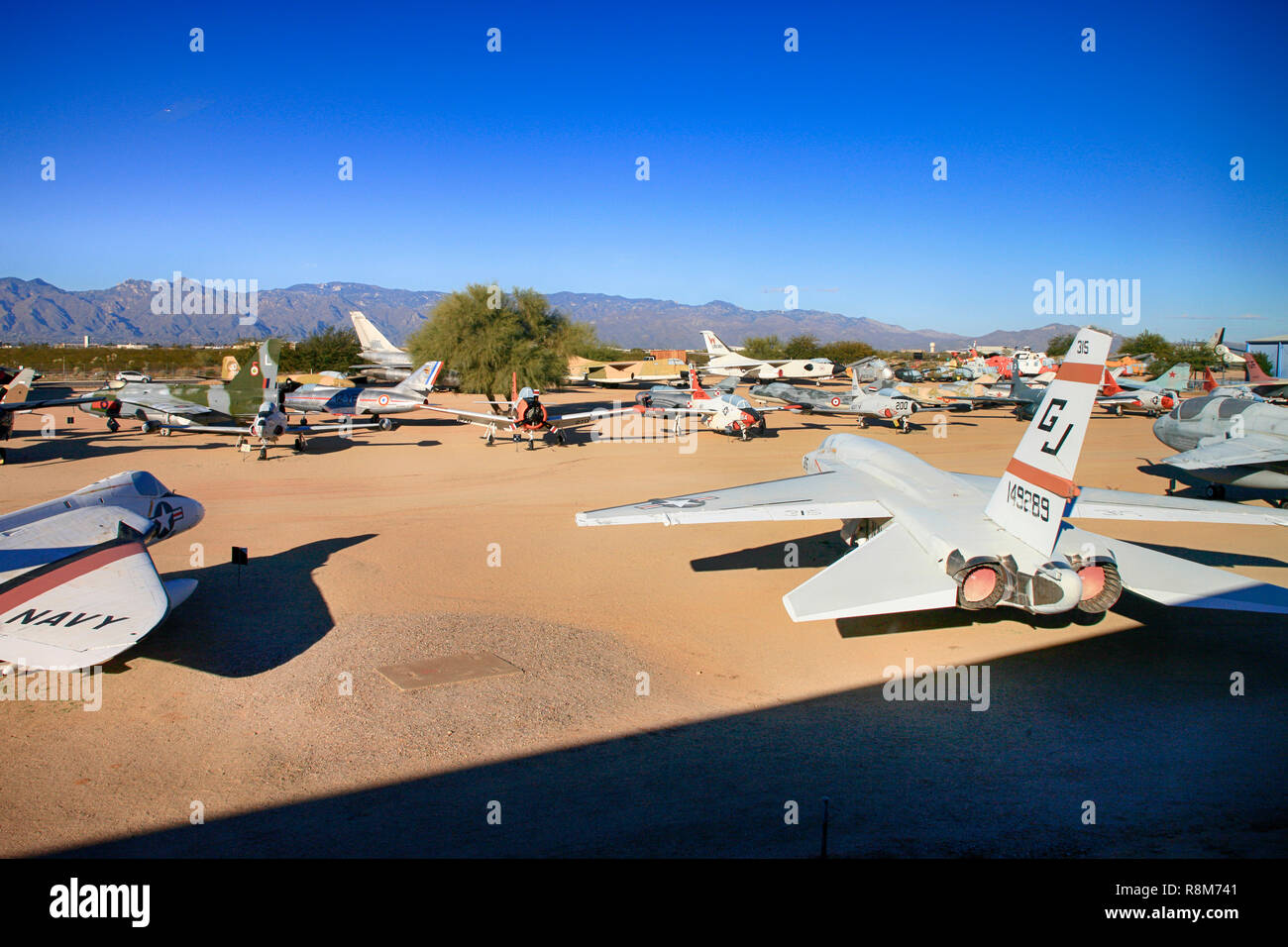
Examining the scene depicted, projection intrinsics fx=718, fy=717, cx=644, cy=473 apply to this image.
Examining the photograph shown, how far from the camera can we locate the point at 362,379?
5569 centimetres

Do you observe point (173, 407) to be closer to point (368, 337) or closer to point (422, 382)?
point (422, 382)

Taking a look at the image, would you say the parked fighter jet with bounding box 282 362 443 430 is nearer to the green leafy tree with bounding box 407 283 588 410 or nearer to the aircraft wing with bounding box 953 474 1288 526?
the green leafy tree with bounding box 407 283 588 410

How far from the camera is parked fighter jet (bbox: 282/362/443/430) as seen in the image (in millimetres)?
33656

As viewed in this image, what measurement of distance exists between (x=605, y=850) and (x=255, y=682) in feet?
18.3

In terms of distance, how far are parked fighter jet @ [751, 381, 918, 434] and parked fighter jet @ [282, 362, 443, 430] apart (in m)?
21.9

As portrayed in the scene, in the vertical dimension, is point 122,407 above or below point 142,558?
above

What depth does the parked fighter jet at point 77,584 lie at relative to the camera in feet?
23.8

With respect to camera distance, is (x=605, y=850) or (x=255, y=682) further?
(x=255, y=682)

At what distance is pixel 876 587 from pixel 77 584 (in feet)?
31.6

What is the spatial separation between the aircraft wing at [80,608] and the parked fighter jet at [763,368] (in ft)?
202

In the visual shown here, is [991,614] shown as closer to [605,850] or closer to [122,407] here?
[605,850]

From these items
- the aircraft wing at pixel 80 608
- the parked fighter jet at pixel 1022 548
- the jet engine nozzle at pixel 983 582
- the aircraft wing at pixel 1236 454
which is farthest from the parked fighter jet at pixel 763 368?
the aircraft wing at pixel 80 608

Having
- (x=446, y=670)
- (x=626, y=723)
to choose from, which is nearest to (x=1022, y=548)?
(x=626, y=723)

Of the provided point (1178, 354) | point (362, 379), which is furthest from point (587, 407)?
point (1178, 354)
